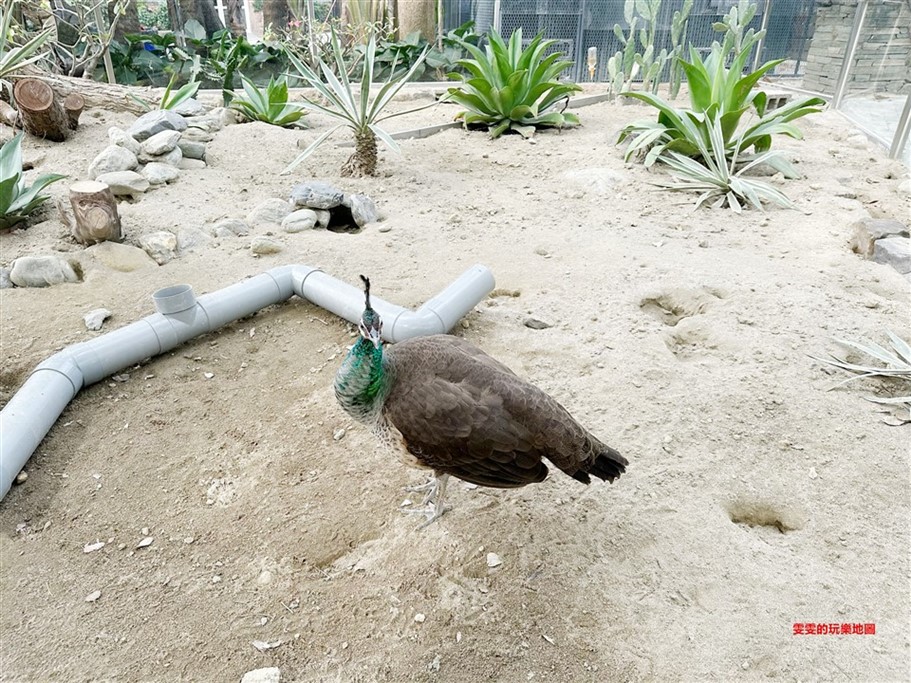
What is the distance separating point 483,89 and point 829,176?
3.44 meters

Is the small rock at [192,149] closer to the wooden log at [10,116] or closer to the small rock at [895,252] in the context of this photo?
the wooden log at [10,116]

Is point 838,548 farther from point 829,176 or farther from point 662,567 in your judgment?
point 829,176

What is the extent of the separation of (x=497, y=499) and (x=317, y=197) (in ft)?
9.72

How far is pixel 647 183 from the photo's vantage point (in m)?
5.16

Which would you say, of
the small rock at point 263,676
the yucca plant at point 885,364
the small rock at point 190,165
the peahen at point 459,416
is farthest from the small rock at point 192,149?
the yucca plant at point 885,364

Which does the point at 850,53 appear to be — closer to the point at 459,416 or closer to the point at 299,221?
the point at 299,221

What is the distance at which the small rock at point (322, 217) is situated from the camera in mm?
4438

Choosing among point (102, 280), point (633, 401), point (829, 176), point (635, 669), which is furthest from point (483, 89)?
point (635, 669)

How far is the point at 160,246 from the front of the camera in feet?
12.8

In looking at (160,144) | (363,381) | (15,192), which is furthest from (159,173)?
(363,381)

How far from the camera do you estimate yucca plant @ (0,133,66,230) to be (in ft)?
13.1

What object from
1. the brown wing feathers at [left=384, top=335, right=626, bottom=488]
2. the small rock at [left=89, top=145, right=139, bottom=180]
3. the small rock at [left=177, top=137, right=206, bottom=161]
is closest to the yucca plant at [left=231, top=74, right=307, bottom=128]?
the small rock at [left=177, top=137, right=206, bottom=161]

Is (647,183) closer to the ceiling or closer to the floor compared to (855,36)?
closer to the floor

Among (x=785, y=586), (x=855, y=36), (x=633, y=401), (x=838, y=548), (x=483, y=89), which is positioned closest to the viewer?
(x=785, y=586)
